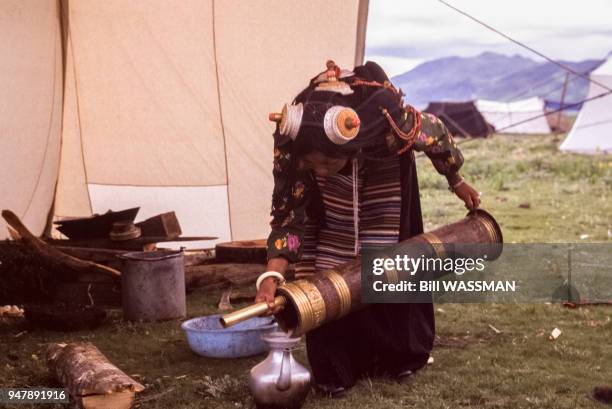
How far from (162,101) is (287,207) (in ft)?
13.1

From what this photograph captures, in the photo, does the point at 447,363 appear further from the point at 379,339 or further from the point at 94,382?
the point at 94,382

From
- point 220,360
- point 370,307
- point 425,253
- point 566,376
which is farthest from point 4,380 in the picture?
point 566,376

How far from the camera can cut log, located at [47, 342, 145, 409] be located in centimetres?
321

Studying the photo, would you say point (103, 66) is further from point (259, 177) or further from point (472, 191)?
point (472, 191)

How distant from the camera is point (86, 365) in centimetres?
344

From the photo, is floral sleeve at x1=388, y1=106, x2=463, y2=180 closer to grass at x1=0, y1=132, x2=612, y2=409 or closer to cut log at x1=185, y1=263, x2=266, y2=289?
grass at x1=0, y1=132, x2=612, y2=409

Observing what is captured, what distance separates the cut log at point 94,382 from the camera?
3207mm

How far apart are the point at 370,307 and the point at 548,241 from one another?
467 cm

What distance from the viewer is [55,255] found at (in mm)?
5465

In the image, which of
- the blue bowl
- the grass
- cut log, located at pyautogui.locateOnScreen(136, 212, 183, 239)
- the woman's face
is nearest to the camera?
the woman's face

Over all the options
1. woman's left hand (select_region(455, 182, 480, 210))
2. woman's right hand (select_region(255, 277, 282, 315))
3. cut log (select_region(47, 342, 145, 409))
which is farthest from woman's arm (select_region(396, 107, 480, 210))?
cut log (select_region(47, 342, 145, 409))

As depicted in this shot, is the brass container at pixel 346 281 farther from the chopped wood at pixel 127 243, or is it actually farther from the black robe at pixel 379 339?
the chopped wood at pixel 127 243

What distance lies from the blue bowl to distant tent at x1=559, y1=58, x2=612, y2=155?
1444 cm

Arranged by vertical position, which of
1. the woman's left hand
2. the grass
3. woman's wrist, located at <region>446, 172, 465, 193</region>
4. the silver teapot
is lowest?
the grass
